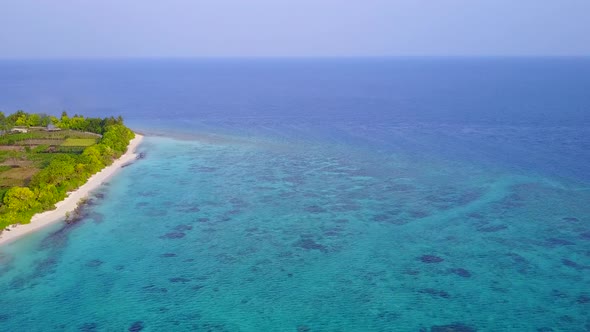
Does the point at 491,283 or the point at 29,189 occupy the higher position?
the point at 29,189

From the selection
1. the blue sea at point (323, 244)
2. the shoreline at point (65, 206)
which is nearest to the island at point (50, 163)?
the shoreline at point (65, 206)

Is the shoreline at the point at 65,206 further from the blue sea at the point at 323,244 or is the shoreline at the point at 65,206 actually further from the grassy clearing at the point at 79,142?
the grassy clearing at the point at 79,142

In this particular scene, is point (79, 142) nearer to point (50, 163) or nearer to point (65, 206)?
point (50, 163)

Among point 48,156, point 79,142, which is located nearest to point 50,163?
point 48,156

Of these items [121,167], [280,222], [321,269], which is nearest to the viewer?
[321,269]

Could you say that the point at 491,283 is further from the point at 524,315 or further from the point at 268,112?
the point at 268,112

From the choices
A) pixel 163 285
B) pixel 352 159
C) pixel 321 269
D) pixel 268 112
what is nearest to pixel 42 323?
pixel 163 285

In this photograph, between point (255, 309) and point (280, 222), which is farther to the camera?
point (280, 222)
